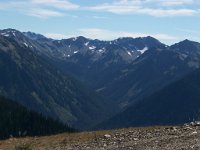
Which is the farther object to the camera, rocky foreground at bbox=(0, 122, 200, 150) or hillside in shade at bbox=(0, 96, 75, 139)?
hillside in shade at bbox=(0, 96, 75, 139)

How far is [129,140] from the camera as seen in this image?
115ft

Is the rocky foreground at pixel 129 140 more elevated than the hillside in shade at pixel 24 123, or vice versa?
the rocky foreground at pixel 129 140

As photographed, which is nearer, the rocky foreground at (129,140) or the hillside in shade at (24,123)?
the rocky foreground at (129,140)

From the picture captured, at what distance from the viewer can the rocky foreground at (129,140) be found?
30812mm

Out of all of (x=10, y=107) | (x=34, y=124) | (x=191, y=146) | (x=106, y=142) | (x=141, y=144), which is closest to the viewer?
(x=191, y=146)

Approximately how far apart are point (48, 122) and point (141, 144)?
520ft

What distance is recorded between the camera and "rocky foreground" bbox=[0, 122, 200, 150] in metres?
30.8

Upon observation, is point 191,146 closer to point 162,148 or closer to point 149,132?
point 162,148

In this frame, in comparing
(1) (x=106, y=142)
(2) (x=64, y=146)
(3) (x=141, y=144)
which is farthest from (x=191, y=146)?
(2) (x=64, y=146)

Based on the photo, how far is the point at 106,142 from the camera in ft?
117

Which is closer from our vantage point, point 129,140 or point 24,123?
point 129,140

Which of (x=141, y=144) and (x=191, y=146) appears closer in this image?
(x=191, y=146)

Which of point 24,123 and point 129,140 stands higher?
point 129,140

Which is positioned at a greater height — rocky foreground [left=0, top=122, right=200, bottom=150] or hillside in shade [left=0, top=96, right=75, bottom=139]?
rocky foreground [left=0, top=122, right=200, bottom=150]
